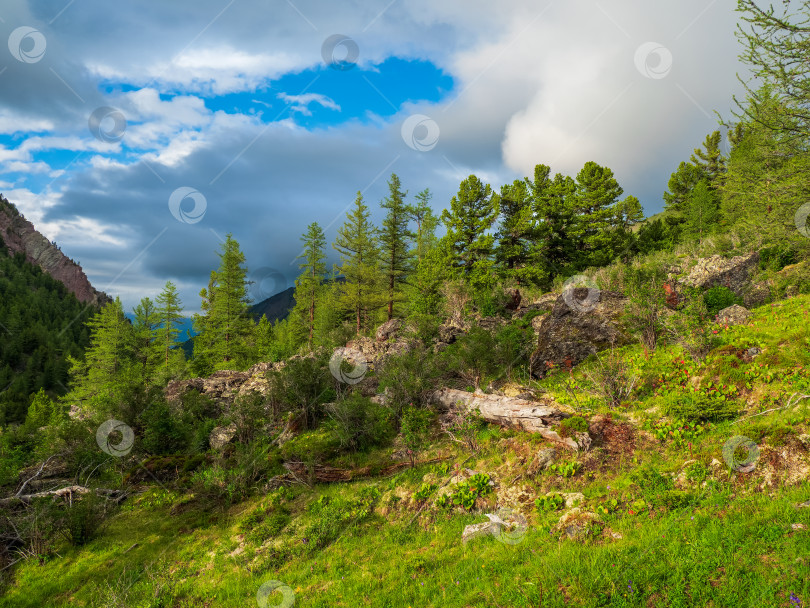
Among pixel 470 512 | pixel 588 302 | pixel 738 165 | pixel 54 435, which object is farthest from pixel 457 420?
pixel 738 165

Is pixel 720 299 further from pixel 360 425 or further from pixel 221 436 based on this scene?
pixel 221 436

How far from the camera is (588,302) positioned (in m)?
15.1

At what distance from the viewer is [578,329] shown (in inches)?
568

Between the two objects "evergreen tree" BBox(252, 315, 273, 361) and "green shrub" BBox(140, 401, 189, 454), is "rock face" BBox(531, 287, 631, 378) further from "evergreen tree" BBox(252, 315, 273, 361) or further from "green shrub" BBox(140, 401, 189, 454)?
"evergreen tree" BBox(252, 315, 273, 361)

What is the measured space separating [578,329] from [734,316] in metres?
4.78

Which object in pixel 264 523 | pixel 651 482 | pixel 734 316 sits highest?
pixel 734 316

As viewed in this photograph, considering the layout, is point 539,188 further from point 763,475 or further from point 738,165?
point 763,475

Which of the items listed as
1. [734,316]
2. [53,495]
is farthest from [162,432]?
[734,316]

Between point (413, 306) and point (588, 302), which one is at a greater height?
point (413, 306)

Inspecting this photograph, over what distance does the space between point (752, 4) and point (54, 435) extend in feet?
97.1

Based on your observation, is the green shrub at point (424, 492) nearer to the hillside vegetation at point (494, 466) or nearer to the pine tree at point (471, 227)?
the hillside vegetation at point (494, 466)

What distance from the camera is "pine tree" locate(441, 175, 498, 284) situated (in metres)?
30.0

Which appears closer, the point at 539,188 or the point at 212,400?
the point at 212,400

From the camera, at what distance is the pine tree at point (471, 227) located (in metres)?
30.0
